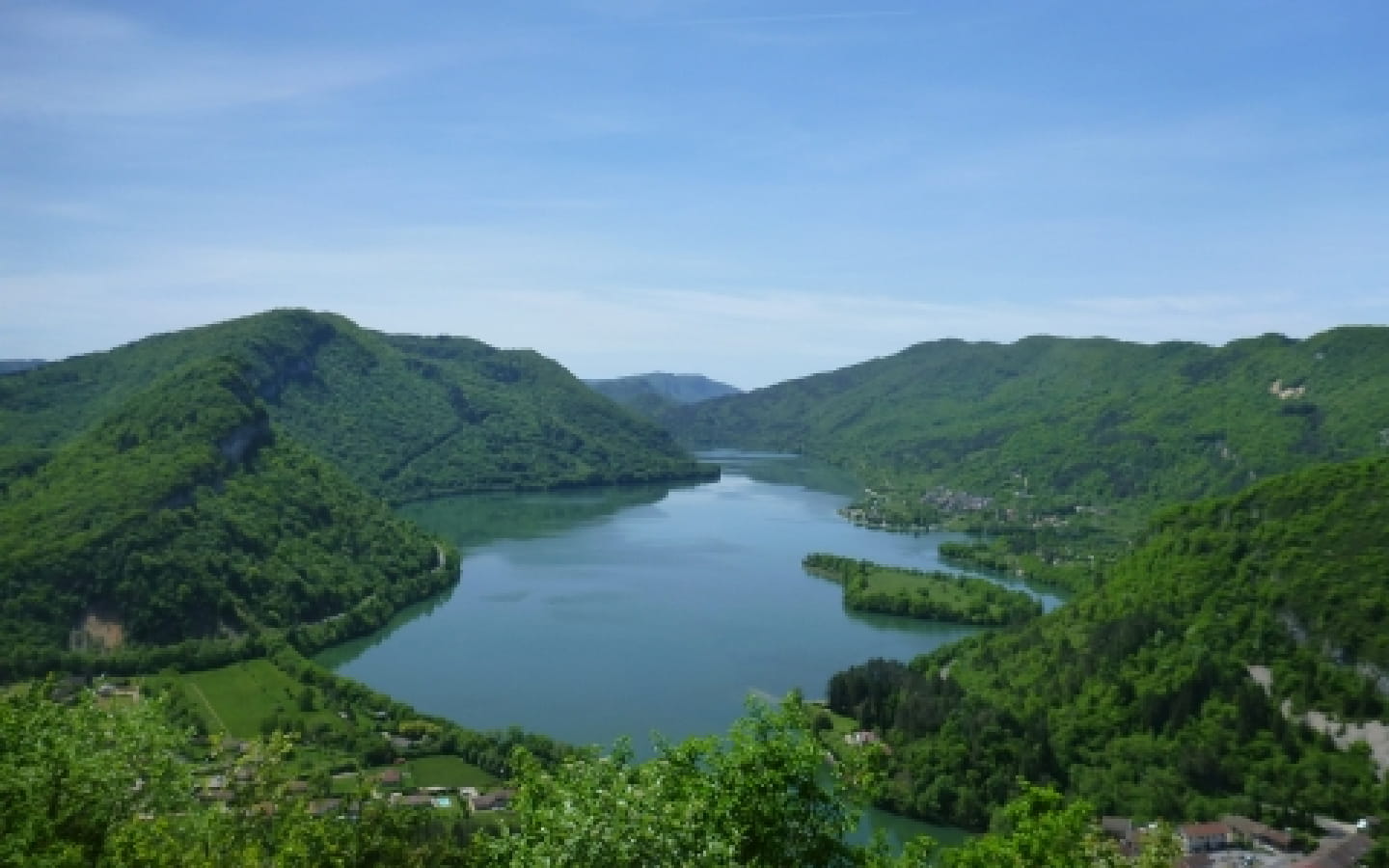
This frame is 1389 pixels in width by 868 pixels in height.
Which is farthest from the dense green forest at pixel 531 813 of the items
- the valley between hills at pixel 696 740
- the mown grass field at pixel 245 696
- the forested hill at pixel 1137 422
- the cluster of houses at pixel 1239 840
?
Result: the forested hill at pixel 1137 422

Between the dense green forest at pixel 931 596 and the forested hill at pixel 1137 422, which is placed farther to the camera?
the forested hill at pixel 1137 422

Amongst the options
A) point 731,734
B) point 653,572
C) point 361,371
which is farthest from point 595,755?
point 361,371

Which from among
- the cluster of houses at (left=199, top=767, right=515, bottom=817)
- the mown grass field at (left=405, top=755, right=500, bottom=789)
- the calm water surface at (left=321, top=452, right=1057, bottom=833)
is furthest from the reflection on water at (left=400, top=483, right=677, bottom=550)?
the cluster of houses at (left=199, top=767, right=515, bottom=817)

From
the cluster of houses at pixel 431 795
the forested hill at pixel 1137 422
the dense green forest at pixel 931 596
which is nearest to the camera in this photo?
the cluster of houses at pixel 431 795

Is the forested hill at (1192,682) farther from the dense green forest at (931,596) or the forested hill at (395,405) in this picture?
the forested hill at (395,405)

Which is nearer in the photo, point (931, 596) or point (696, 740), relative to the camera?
point (696, 740)

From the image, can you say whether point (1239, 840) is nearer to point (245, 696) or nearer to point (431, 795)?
point (431, 795)

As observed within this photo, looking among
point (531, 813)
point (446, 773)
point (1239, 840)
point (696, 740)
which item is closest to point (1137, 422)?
point (1239, 840)
